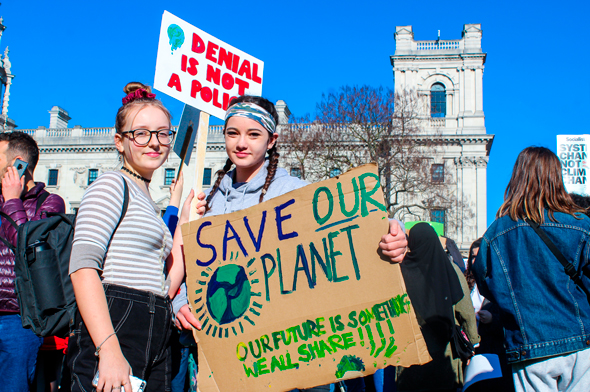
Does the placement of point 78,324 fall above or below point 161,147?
below

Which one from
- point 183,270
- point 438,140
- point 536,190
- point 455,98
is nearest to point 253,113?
point 183,270

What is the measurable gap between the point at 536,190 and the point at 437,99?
116ft

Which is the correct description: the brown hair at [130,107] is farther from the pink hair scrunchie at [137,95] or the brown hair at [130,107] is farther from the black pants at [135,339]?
the black pants at [135,339]

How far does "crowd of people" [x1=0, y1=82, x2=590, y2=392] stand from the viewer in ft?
5.98

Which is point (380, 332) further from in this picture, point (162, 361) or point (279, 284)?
point (162, 361)

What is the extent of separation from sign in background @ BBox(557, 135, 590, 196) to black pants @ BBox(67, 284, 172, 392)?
31.8 feet

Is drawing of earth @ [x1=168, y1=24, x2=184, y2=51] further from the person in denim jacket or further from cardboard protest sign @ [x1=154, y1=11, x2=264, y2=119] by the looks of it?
the person in denim jacket

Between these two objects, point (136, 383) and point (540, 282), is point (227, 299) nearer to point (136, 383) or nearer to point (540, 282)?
point (136, 383)

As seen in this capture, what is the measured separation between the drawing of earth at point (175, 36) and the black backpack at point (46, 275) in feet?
4.96

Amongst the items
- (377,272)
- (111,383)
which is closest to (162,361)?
(111,383)

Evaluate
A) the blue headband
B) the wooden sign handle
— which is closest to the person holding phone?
the wooden sign handle

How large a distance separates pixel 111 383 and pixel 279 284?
0.73 metres

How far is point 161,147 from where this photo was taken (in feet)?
7.12

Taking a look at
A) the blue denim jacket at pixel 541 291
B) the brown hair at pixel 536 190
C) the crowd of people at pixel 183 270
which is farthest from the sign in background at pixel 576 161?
the blue denim jacket at pixel 541 291
